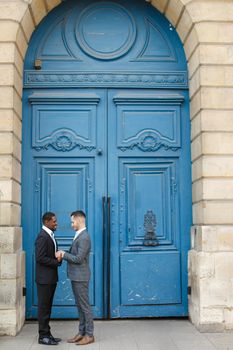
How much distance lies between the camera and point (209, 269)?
716 centimetres

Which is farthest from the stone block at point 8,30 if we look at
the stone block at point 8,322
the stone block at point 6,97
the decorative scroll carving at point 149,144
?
the stone block at point 8,322

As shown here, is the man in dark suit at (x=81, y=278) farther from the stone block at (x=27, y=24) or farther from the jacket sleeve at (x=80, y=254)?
the stone block at (x=27, y=24)

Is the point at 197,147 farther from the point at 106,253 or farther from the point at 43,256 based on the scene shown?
the point at 43,256

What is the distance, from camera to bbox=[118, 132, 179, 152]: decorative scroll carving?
8125 millimetres

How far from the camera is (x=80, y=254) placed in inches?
253

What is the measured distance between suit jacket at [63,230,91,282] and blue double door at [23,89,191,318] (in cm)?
139

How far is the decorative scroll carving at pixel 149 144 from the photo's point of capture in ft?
26.7

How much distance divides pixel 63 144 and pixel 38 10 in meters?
2.13


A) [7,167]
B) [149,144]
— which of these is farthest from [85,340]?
[149,144]

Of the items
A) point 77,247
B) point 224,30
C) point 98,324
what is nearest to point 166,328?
point 98,324

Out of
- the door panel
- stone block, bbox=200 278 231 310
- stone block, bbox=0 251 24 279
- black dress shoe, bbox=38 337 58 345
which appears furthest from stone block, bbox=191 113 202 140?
black dress shoe, bbox=38 337 58 345

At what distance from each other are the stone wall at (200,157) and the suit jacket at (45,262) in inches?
24.9

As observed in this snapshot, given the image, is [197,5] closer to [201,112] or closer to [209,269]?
[201,112]

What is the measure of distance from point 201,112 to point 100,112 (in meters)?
1.65
